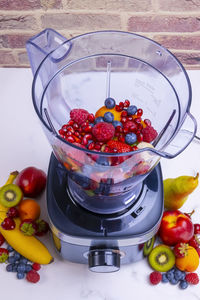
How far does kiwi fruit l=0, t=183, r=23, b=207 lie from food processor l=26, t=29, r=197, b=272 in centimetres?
12

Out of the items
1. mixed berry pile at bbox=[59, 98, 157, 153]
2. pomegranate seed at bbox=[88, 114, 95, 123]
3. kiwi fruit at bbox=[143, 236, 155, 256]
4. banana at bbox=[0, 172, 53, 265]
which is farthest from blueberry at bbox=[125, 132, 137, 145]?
banana at bbox=[0, 172, 53, 265]

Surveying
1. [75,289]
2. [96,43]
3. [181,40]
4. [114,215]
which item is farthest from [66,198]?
[181,40]

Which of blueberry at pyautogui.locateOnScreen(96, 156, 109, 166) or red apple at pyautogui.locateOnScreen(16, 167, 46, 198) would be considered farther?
red apple at pyautogui.locateOnScreen(16, 167, 46, 198)

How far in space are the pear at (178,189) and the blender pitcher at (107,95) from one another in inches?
4.8

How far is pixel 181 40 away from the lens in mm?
1303

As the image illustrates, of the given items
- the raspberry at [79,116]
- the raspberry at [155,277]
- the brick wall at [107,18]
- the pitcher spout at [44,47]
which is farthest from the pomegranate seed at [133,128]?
the brick wall at [107,18]

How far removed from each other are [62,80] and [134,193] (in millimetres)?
314

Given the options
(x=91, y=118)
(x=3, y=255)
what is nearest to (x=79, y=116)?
(x=91, y=118)

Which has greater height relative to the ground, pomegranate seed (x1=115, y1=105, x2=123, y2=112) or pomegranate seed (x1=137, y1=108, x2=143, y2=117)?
pomegranate seed (x1=115, y1=105, x2=123, y2=112)

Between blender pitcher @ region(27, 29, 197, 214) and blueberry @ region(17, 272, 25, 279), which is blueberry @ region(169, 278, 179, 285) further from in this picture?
blueberry @ region(17, 272, 25, 279)

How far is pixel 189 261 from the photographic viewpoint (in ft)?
2.81

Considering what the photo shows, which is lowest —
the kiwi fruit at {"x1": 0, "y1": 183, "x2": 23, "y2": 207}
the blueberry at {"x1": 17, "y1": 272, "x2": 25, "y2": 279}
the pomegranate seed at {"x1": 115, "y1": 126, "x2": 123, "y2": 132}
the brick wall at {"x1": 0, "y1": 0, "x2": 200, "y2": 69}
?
the blueberry at {"x1": 17, "y1": 272, "x2": 25, "y2": 279}

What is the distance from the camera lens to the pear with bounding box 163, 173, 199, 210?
0.88 meters

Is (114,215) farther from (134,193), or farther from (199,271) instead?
(199,271)
